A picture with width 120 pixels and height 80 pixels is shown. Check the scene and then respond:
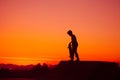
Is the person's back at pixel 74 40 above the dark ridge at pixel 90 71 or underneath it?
above

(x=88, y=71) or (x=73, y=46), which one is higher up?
(x=73, y=46)

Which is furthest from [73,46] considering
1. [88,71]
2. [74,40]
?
[88,71]

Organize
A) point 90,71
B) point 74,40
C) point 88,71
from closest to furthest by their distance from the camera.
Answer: point 90,71 → point 88,71 → point 74,40

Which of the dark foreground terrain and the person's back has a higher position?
the person's back

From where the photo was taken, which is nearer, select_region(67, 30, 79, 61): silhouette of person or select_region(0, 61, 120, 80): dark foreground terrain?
select_region(0, 61, 120, 80): dark foreground terrain

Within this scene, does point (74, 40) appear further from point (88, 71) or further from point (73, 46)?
point (88, 71)

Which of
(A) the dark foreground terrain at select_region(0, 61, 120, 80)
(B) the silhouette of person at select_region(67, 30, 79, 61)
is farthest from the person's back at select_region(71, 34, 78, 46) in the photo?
(A) the dark foreground terrain at select_region(0, 61, 120, 80)

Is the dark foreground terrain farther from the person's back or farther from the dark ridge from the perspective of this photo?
the person's back

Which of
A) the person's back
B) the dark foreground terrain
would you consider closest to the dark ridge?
the dark foreground terrain

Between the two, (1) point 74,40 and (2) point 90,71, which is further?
(1) point 74,40

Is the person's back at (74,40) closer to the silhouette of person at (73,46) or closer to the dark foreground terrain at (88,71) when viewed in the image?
the silhouette of person at (73,46)

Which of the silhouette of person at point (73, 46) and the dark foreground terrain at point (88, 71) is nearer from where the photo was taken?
the dark foreground terrain at point (88, 71)

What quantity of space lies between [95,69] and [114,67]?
1979mm

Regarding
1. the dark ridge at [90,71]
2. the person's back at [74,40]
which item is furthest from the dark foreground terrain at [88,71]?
the person's back at [74,40]
